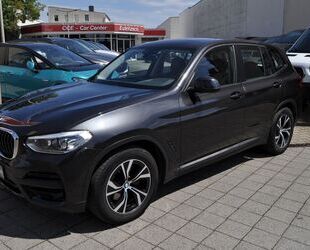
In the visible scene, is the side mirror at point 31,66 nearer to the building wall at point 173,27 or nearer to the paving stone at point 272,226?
the paving stone at point 272,226

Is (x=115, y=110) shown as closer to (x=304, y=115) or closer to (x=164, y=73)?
(x=164, y=73)

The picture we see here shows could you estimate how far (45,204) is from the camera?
12.0ft

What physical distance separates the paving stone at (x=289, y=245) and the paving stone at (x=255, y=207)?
1.93 feet

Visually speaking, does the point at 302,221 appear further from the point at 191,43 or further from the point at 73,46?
the point at 73,46

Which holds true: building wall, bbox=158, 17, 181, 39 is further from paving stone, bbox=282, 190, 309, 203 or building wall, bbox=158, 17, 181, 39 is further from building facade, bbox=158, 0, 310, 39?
paving stone, bbox=282, 190, 309, 203

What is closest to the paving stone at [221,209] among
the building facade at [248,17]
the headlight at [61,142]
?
the headlight at [61,142]

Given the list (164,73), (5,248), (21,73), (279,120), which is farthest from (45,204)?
(21,73)

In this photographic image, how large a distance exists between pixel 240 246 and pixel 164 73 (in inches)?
81.0

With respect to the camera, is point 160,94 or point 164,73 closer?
point 160,94

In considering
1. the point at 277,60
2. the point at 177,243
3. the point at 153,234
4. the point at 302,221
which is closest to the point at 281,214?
the point at 302,221

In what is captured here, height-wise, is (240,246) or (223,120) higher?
(223,120)

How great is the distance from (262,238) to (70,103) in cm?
219

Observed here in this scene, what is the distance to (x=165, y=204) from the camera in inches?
177

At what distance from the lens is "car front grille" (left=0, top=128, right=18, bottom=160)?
3.74 metres
